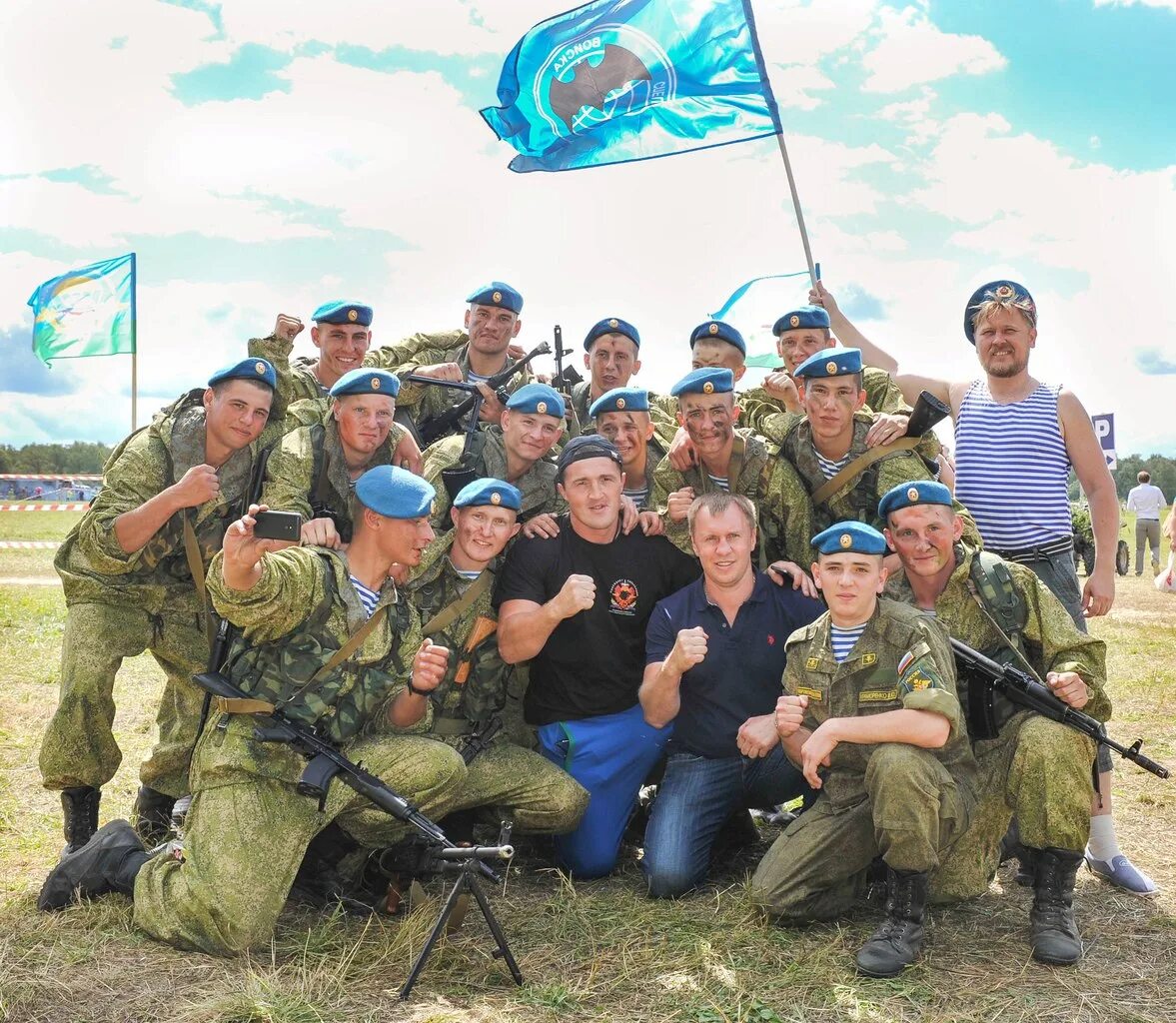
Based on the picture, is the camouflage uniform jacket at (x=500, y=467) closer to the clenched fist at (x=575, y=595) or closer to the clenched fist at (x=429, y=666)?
the clenched fist at (x=575, y=595)

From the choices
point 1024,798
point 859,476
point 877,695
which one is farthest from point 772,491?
point 1024,798

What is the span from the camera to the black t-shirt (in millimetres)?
5680

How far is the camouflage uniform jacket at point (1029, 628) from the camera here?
4953 millimetres

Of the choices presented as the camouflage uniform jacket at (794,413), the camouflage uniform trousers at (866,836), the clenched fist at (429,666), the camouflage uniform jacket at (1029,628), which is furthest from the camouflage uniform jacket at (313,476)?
the camouflage uniform jacket at (1029,628)

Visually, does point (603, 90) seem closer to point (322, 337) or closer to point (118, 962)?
point (322, 337)

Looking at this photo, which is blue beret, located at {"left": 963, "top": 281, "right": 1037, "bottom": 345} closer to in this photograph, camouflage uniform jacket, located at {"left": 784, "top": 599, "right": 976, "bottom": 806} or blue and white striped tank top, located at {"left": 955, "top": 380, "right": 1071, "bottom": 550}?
blue and white striped tank top, located at {"left": 955, "top": 380, "right": 1071, "bottom": 550}

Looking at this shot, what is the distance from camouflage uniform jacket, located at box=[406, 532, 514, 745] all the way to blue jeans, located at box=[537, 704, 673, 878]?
452 millimetres

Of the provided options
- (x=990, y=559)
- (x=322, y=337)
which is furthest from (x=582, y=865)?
(x=322, y=337)

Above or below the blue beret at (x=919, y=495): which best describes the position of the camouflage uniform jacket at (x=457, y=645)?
below

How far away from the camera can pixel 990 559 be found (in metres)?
5.13

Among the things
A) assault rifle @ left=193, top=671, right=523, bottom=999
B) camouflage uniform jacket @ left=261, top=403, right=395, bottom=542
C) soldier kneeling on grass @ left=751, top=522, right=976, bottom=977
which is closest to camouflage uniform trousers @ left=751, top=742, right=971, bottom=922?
soldier kneeling on grass @ left=751, top=522, right=976, bottom=977

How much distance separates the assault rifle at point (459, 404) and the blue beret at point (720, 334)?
3.99 ft

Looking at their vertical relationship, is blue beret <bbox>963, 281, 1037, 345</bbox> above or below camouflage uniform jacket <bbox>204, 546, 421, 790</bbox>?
above

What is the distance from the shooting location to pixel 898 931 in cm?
443
